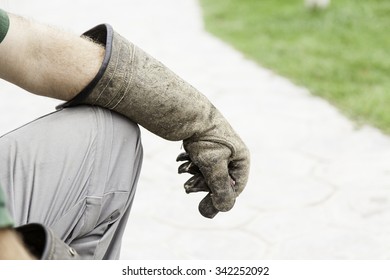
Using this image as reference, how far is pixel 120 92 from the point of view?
6.15 feet

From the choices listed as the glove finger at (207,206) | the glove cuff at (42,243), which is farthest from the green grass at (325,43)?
the glove cuff at (42,243)

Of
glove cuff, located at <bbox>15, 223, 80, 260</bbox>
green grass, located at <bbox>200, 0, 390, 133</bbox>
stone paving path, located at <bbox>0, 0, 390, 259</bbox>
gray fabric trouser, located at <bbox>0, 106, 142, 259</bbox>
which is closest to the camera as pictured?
glove cuff, located at <bbox>15, 223, 80, 260</bbox>

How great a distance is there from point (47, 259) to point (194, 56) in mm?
4939

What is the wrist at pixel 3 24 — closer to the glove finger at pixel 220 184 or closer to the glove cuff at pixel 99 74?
the glove cuff at pixel 99 74

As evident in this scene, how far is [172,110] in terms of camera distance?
6.37 feet

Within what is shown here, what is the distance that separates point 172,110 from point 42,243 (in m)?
0.67

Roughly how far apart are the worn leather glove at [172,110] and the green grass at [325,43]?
2.48 m

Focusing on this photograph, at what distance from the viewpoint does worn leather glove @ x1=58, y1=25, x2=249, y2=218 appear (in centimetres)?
188

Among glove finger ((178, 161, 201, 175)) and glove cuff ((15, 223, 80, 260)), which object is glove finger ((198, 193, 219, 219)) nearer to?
glove finger ((178, 161, 201, 175))

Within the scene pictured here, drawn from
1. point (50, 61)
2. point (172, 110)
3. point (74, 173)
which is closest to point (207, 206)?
point (172, 110)

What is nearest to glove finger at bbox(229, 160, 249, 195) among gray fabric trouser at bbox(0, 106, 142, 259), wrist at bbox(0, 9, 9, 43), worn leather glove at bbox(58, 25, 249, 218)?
worn leather glove at bbox(58, 25, 249, 218)

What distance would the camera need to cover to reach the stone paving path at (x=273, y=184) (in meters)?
3.17

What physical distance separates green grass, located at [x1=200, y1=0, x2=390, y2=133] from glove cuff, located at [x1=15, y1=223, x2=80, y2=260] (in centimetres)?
324

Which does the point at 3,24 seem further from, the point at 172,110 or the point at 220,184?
the point at 220,184
